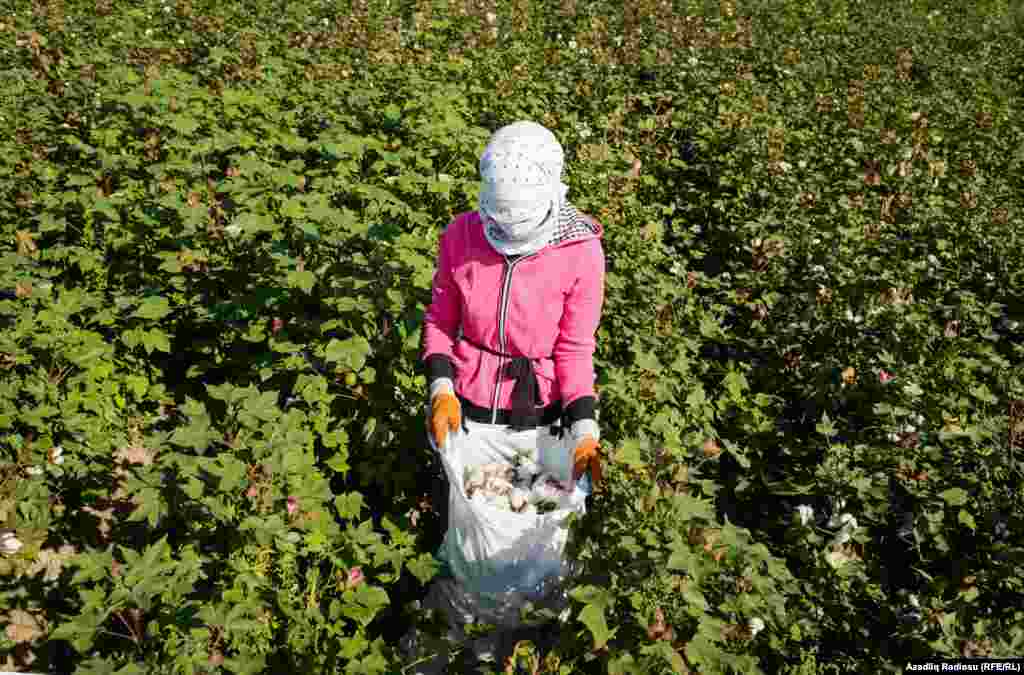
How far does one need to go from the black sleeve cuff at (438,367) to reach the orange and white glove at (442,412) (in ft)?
0.13

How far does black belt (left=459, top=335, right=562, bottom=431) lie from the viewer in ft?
7.77

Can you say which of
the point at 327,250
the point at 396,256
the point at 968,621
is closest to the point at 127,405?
the point at 327,250

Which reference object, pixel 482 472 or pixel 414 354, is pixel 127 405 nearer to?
pixel 414 354

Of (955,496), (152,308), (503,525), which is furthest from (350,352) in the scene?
(955,496)

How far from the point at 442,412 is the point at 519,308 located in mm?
440

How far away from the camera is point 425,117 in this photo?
4836 millimetres

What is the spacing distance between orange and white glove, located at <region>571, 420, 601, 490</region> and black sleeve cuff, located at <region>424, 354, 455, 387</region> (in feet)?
1.61

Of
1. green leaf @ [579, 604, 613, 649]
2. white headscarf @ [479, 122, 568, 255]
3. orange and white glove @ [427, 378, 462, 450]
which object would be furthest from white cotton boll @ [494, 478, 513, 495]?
white headscarf @ [479, 122, 568, 255]

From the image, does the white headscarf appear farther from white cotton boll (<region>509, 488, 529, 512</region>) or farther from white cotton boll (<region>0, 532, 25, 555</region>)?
white cotton boll (<region>0, 532, 25, 555</region>)

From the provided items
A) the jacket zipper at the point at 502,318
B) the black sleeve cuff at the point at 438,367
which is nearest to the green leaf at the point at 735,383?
the jacket zipper at the point at 502,318

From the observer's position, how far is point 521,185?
1992 millimetres

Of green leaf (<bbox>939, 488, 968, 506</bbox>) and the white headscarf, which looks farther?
green leaf (<bbox>939, 488, 968, 506</bbox>)

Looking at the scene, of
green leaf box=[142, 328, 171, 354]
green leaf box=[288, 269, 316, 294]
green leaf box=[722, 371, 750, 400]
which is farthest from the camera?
green leaf box=[722, 371, 750, 400]

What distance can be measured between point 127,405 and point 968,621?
143 inches
